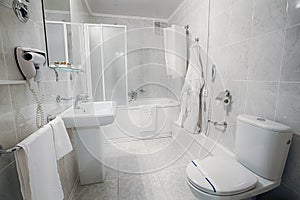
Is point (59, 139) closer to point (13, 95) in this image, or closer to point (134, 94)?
point (13, 95)

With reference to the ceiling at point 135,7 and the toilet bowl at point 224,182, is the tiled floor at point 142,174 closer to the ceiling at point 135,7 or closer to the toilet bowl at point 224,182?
the toilet bowl at point 224,182

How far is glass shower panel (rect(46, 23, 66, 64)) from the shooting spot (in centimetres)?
123

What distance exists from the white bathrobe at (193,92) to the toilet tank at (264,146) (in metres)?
0.97

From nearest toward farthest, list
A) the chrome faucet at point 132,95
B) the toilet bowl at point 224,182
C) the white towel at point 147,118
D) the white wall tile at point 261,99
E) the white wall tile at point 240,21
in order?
the toilet bowl at point 224,182 → the white wall tile at point 261,99 → the white wall tile at point 240,21 → the white towel at point 147,118 → the chrome faucet at point 132,95

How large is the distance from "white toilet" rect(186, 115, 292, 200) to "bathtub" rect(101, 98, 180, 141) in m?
1.65

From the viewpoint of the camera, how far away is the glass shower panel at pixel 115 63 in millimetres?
2682

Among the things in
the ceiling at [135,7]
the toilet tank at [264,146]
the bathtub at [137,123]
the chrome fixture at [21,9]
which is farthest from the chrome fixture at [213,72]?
the chrome fixture at [21,9]

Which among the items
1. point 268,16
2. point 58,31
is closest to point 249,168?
point 268,16

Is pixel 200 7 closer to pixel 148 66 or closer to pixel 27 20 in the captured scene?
pixel 148 66

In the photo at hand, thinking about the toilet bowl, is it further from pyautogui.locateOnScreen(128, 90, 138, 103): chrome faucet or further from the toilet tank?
pyautogui.locateOnScreen(128, 90, 138, 103): chrome faucet

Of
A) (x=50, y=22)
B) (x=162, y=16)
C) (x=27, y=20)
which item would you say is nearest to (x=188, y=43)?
(x=162, y=16)

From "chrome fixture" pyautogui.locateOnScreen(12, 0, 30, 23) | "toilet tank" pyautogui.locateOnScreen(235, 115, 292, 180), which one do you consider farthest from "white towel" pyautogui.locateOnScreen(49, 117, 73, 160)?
"toilet tank" pyautogui.locateOnScreen(235, 115, 292, 180)

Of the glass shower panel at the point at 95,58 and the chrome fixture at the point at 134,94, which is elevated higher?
the glass shower panel at the point at 95,58

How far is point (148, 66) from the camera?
3477mm
